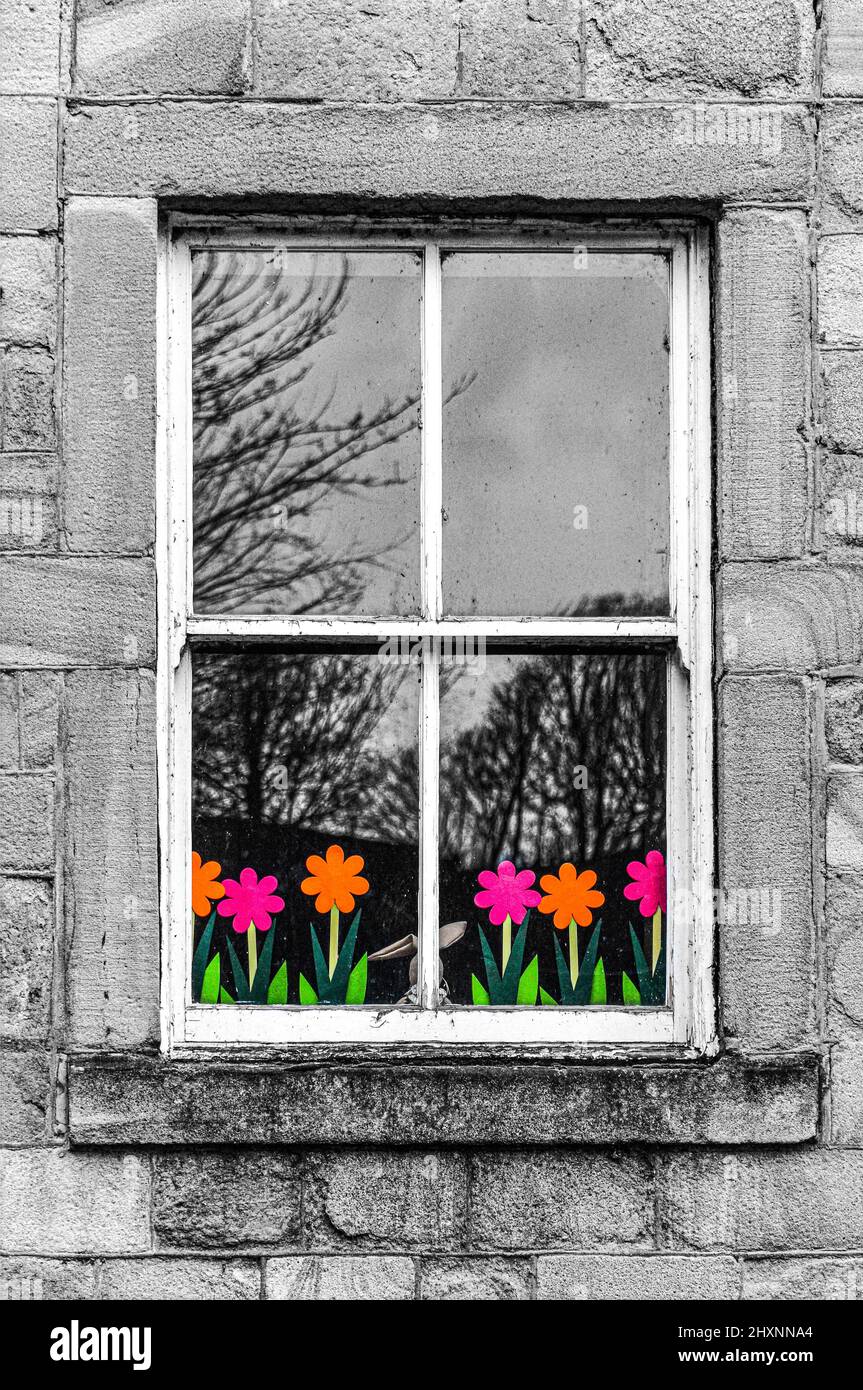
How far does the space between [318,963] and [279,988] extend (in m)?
0.11

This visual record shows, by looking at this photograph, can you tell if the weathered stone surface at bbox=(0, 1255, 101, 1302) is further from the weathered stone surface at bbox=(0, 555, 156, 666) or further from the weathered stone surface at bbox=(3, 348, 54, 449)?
the weathered stone surface at bbox=(3, 348, 54, 449)

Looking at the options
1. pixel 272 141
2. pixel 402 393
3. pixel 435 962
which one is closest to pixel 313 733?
pixel 435 962

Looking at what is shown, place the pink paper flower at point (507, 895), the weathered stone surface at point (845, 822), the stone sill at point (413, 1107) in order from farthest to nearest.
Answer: the pink paper flower at point (507, 895) < the weathered stone surface at point (845, 822) < the stone sill at point (413, 1107)

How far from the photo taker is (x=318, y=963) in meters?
3.32

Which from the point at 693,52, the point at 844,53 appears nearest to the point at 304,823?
the point at 693,52

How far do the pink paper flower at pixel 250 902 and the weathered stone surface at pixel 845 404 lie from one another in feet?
5.46

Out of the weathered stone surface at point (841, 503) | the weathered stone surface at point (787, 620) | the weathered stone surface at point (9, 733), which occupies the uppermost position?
the weathered stone surface at point (841, 503)

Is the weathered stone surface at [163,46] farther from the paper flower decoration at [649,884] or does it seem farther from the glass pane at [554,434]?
the paper flower decoration at [649,884]

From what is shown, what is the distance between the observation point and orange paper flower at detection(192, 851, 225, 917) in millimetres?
3316

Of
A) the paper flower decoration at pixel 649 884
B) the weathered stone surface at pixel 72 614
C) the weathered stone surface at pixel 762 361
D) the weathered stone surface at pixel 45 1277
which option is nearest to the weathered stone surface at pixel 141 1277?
the weathered stone surface at pixel 45 1277

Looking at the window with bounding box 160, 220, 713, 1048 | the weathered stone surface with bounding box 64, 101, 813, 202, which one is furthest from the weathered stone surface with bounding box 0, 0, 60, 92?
the window with bounding box 160, 220, 713, 1048

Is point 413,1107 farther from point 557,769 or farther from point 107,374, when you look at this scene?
point 107,374

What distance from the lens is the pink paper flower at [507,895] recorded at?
131 inches

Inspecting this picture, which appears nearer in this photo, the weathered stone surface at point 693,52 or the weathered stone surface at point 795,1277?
the weathered stone surface at point 795,1277
